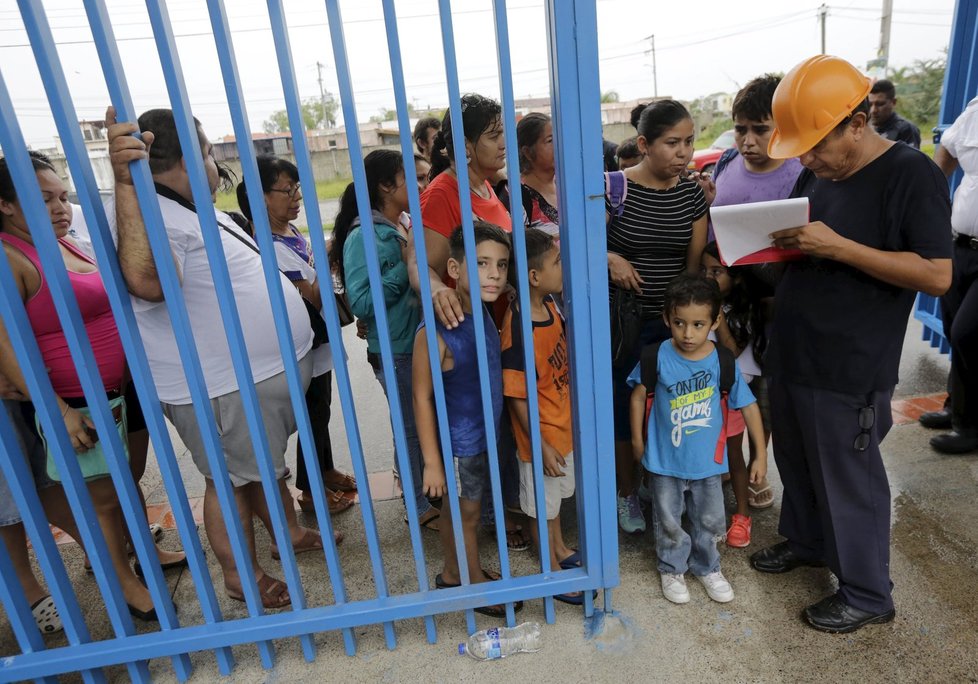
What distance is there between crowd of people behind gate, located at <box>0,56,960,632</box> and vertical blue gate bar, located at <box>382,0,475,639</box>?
0.02 m

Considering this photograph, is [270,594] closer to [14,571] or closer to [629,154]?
[14,571]

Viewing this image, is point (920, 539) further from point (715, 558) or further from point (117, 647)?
point (117, 647)

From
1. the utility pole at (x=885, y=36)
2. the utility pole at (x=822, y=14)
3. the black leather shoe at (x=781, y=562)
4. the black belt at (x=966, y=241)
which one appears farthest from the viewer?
the utility pole at (x=822, y=14)

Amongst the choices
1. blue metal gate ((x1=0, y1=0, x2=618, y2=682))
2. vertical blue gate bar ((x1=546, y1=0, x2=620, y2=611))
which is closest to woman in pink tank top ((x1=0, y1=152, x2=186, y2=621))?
blue metal gate ((x1=0, y1=0, x2=618, y2=682))

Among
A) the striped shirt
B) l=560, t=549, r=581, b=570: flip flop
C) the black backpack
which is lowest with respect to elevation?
l=560, t=549, r=581, b=570: flip flop

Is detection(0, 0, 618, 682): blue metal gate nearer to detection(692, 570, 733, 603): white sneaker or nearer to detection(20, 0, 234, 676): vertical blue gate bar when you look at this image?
detection(20, 0, 234, 676): vertical blue gate bar

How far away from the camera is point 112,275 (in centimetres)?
168

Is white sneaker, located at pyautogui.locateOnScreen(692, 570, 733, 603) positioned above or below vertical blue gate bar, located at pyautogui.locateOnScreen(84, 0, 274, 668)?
below

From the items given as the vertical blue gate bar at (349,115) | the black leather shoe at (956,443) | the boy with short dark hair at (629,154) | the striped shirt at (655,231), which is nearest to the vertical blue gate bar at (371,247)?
the vertical blue gate bar at (349,115)

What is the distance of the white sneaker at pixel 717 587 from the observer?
7.07 ft

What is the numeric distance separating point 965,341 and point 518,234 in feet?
8.13

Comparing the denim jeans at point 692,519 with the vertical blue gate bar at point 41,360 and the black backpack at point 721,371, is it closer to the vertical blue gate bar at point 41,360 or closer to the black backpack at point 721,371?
the black backpack at point 721,371

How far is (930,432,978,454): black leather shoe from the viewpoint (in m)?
2.91

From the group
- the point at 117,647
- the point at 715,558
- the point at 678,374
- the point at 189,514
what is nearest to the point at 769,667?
the point at 715,558
